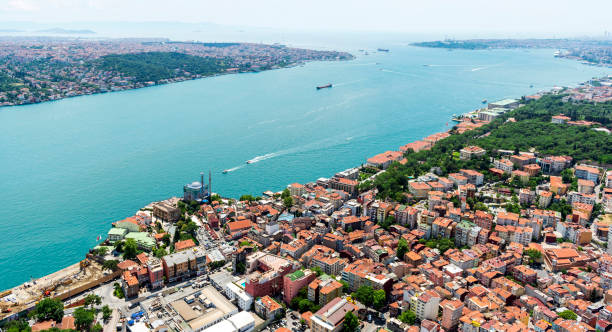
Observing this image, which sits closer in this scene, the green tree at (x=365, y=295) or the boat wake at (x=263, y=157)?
the green tree at (x=365, y=295)

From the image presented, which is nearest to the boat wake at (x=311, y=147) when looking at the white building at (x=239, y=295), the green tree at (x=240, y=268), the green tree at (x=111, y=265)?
the green tree at (x=111, y=265)

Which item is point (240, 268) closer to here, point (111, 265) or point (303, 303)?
point (303, 303)

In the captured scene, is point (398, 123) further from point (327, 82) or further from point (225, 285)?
point (225, 285)

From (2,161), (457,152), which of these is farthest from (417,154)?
(2,161)

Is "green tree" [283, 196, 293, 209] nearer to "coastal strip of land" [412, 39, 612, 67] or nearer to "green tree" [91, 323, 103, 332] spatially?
"green tree" [91, 323, 103, 332]

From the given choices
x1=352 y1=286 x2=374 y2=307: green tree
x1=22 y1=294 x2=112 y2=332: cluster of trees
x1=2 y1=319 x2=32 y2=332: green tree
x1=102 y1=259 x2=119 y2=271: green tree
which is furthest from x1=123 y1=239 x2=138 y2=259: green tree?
x1=352 y1=286 x2=374 y2=307: green tree

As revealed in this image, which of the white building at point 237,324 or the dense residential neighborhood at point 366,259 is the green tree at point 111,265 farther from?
the white building at point 237,324

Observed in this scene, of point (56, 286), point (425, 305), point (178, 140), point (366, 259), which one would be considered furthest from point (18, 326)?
point (178, 140)
